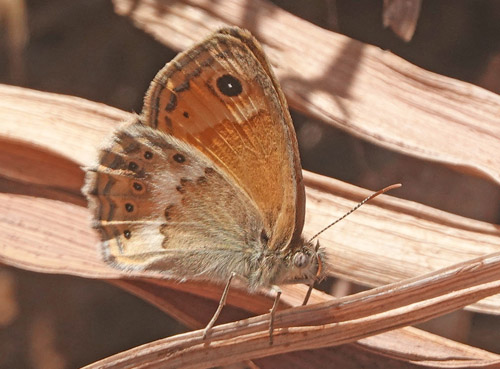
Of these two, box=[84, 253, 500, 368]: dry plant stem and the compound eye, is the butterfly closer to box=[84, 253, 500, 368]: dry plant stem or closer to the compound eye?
the compound eye

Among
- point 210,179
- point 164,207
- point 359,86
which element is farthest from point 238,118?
point 359,86

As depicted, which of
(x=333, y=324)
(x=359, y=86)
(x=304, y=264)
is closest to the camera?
(x=333, y=324)

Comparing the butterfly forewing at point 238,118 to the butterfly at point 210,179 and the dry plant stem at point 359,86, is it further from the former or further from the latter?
the dry plant stem at point 359,86

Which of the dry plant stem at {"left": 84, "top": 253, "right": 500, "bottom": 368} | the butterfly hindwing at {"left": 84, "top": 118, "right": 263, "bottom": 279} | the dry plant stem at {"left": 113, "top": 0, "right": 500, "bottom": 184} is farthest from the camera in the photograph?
the dry plant stem at {"left": 113, "top": 0, "right": 500, "bottom": 184}

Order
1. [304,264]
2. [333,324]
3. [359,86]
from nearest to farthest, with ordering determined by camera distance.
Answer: [333,324]
[304,264]
[359,86]

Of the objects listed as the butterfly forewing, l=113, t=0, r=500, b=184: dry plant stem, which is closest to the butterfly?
the butterfly forewing

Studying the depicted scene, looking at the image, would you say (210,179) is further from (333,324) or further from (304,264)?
(333,324)
